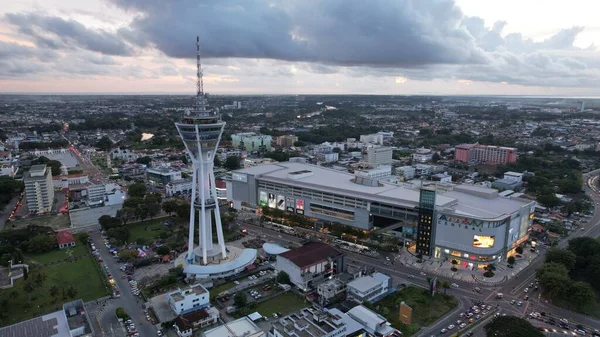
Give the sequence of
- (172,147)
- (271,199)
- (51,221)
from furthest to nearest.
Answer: (172,147)
(271,199)
(51,221)

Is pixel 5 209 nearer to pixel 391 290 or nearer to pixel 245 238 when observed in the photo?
pixel 245 238

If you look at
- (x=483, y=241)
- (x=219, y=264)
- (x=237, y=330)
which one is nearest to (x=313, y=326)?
(x=237, y=330)

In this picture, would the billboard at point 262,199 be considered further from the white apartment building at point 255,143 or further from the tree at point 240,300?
the white apartment building at point 255,143

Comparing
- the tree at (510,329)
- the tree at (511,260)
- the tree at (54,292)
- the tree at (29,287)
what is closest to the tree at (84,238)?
the tree at (29,287)

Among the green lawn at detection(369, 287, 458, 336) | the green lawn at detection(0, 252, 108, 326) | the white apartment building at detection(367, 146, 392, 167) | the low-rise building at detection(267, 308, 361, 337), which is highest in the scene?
the white apartment building at detection(367, 146, 392, 167)

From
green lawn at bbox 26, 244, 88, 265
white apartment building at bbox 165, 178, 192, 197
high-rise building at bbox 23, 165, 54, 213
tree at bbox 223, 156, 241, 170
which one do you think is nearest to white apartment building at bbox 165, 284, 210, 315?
green lawn at bbox 26, 244, 88, 265

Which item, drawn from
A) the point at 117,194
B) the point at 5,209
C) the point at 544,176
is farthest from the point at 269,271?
the point at 544,176

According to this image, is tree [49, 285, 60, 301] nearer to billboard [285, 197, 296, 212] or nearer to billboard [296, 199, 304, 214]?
billboard [285, 197, 296, 212]
